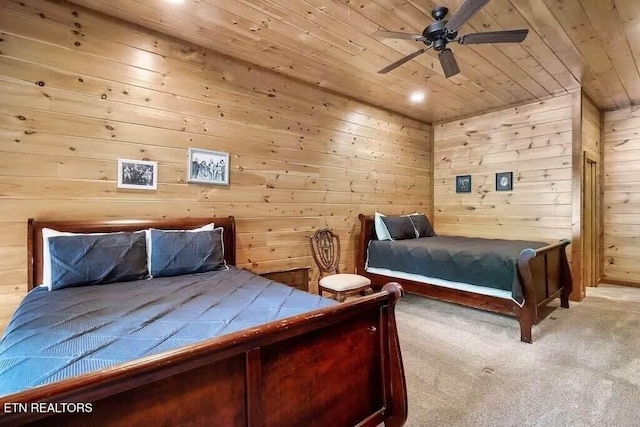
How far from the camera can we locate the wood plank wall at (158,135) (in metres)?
2.23

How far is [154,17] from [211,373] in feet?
8.88

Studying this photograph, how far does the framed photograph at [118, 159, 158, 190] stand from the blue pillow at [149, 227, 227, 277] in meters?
0.47

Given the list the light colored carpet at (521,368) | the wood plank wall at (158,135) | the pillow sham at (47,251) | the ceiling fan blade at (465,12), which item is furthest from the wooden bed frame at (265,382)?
the wood plank wall at (158,135)

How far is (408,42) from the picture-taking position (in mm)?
2898

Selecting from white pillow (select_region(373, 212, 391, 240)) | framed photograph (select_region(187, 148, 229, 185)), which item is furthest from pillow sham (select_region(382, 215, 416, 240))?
framed photograph (select_region(187, 148, 229, 185))

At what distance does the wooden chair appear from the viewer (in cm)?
312

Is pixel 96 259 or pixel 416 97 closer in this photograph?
pixel 96 259

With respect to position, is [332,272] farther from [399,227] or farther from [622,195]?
[622,195]

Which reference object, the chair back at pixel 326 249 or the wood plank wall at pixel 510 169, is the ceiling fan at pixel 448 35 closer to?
the chair back at pixel 326 249

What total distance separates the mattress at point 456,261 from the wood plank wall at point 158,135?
55cm

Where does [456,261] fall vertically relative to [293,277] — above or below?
above

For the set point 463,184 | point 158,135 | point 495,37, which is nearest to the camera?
point 495,37

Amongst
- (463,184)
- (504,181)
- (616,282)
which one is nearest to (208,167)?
(463,184)

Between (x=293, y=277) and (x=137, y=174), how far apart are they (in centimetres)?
191
